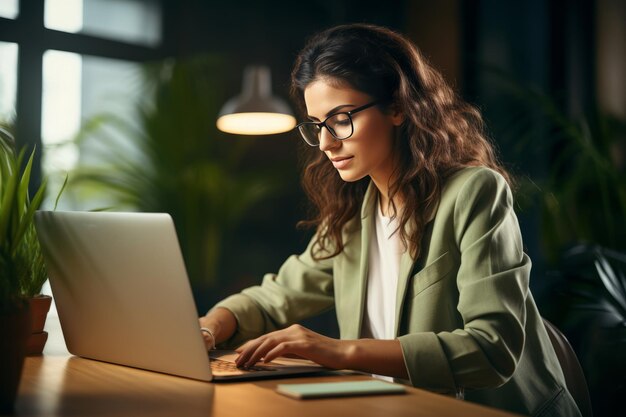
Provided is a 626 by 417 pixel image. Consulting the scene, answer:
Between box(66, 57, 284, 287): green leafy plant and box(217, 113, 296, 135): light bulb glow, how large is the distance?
33 cm

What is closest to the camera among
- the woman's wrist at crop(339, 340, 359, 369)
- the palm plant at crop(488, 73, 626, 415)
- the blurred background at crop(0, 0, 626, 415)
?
the woman's wrist at crop(339, 340, 359, 369)

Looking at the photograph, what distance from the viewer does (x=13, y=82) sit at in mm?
3465

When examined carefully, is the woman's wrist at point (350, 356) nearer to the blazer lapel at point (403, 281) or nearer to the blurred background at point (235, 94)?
the blazer lapel at point (403, 281)

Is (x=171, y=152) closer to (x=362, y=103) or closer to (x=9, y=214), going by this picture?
(x=362, y=103)

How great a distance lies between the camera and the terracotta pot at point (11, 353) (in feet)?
3.08

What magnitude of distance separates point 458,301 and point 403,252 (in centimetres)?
16

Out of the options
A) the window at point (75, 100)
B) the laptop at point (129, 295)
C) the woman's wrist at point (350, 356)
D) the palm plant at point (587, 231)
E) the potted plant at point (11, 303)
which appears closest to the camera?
the potted plant at point (11, 303)

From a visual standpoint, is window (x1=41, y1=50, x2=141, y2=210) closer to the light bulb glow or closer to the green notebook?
the light bulb glow

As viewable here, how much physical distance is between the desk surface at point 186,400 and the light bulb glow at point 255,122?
2.45 m

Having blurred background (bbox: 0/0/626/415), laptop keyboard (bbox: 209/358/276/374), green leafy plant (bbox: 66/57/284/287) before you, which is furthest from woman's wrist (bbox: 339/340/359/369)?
green leafy plant (bbox: 66/57/284/287)

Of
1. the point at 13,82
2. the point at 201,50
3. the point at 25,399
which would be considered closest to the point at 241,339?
the point at 25,399

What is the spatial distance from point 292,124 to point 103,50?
1.01 metres

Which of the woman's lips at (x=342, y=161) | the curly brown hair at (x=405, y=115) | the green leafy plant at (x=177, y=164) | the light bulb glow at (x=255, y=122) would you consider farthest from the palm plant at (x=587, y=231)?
the green leafy plant at (x=177, y=164)

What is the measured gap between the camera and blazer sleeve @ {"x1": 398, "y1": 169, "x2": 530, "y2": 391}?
128 centimetres
